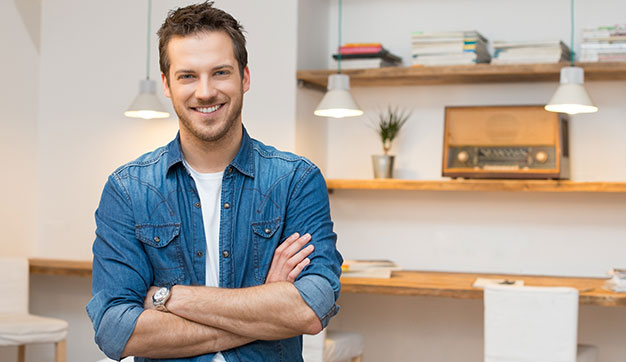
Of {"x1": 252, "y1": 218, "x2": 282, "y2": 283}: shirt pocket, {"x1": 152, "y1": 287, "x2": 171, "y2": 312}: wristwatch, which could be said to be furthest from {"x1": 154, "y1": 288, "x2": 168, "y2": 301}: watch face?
{"x1": 252, "y1": 218, "x2": 282, "y2": 283}: shirt pocket

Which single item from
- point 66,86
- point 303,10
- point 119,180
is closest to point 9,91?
point 66,86

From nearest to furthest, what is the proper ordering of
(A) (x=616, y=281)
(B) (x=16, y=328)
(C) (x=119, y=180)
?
1. (C) (x=119, y=180)
2. (A) (x=616, y=281)
3. (B) (x=16, y=328)

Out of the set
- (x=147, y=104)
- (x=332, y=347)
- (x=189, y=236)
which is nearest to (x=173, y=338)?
(x=189, y=236)

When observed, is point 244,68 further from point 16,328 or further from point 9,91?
point 9,91

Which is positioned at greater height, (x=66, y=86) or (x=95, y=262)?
(x=66, y=86)

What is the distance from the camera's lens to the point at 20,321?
3.91 metres

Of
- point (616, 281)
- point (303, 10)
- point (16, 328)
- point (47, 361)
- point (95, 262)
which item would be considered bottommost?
point (47, 361)

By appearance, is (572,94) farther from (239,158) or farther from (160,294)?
(160,294)

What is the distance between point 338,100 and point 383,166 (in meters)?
0.60

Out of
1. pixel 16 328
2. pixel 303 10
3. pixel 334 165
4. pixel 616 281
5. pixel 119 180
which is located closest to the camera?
pixel 119 180

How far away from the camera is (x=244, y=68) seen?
1.70m

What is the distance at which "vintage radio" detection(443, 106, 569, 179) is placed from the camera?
3.85 m

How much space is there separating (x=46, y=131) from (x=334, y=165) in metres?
1.65

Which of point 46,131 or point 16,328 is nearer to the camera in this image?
point 16,328
